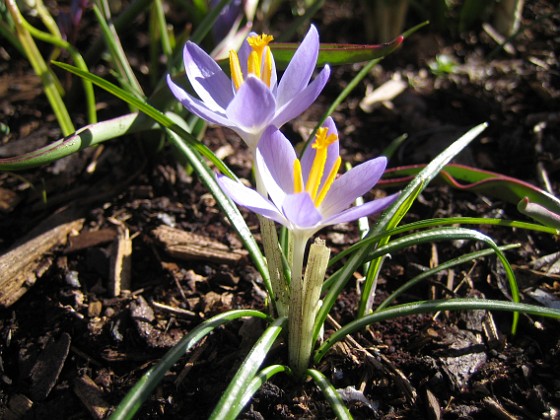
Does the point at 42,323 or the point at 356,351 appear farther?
the point at 42,323

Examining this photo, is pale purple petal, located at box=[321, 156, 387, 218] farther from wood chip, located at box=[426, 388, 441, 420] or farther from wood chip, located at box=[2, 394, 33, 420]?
Result: wood chip, located at box=[2, 394, 33, 420]

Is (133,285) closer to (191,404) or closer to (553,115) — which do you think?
(191,404)

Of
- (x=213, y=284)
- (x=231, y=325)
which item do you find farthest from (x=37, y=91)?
(x=231, y=325)

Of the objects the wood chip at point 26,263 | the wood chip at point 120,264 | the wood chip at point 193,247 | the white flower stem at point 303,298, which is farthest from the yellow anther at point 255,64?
the wood chip at point 26,263

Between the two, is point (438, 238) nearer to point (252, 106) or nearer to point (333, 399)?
point (333, 399)

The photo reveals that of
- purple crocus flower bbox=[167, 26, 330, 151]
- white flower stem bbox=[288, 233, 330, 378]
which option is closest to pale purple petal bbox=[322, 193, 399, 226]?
white flower stem bbox=[288, 233, 330, 378]
